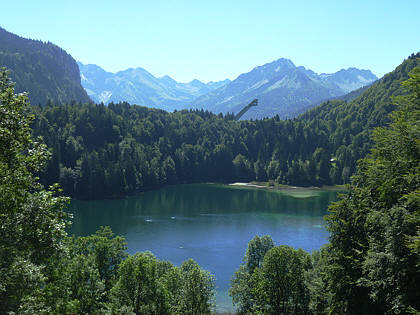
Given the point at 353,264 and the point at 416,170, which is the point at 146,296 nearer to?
the point at 353,264

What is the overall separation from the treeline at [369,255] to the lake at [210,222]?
16.3 meters

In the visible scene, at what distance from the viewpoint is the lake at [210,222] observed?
251 feet

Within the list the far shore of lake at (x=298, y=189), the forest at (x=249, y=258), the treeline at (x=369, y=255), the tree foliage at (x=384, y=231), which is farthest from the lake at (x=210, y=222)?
the tree foliage at (x=384, y=231)

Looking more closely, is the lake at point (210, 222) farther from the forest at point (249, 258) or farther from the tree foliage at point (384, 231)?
the tree foliage at point (384, 231)

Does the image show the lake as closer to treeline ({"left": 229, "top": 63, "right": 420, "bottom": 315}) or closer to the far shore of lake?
the far shore of lake

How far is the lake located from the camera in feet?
251

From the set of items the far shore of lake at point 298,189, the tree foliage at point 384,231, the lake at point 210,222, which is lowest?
the lake at point 210,222

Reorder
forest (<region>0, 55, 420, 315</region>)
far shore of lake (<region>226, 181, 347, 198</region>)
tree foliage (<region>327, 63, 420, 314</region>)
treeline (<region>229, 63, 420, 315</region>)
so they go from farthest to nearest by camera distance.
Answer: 1. far shore of lake (<region>226, 181, 347, 198</region>)
2. treeline (<region>229, 63, 420, 315</region>)
3. tree foliage (<region>327, 63, 420, 314</region>)
4. forest (<region>0, 55, 420, 315</region>)

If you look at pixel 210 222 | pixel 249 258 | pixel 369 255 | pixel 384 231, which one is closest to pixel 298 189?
pixel 210 222

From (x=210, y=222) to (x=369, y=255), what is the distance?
81527 mm

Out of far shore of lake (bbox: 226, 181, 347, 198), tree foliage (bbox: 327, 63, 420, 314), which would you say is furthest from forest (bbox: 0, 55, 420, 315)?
far shore of lake (bbox: 226, 181, 347, 198)

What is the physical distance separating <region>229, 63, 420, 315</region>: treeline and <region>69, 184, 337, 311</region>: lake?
53.6 feet

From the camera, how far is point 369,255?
26.4 m

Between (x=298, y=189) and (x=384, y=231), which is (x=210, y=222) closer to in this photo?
(x=384, y=231)
